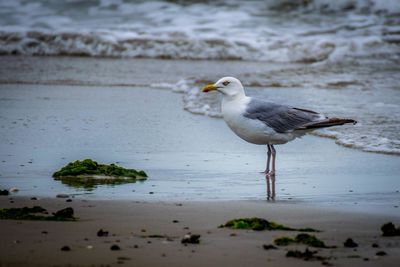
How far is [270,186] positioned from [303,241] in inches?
84.6

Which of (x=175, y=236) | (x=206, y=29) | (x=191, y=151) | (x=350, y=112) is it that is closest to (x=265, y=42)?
(x=206, y=29)

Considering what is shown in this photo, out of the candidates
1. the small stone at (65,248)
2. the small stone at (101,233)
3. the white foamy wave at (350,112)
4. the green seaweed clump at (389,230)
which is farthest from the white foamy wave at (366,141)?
the small stone at (65,248)

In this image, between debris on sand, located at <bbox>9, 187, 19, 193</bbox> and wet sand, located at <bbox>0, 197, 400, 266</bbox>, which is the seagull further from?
debris on sand, located at <bbox>9, 187, 19, 193</bbox>

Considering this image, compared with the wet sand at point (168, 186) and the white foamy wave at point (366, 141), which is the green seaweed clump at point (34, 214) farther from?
the white foamy wave at point (366, 141)

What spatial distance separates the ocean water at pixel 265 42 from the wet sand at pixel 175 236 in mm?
3008

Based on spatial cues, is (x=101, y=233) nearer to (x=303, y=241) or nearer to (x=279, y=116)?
(x=303, y=241)

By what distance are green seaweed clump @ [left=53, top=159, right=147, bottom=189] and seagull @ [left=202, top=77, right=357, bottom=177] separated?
1.20 metres

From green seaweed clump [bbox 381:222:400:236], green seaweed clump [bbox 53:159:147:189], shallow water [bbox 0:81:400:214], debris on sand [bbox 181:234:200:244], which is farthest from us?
green seaweed clump [bbox 53:159:147:189]

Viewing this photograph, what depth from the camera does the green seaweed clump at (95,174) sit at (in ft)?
23.5

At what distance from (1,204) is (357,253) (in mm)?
2546

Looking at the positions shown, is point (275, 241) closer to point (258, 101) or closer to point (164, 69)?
point (258, 101)

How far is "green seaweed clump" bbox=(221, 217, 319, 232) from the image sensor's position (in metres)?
5.38

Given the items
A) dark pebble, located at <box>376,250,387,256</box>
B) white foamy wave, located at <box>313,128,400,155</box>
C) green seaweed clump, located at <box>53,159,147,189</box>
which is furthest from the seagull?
dark pebble, located at <box>376,250,387,256</box>

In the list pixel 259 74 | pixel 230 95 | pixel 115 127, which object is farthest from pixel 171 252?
pixel 259 74
